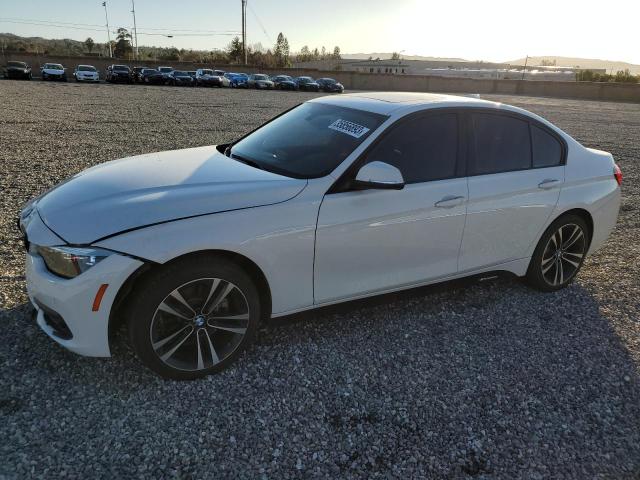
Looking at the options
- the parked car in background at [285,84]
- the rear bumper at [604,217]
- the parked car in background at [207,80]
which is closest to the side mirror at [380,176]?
the rear bumper at [604,217]

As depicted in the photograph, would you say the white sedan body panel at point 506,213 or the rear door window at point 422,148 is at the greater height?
the rear door window at point 422,148

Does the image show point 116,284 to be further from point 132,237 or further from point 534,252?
point 534,252

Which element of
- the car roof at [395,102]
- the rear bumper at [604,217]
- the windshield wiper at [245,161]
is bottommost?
the rear bumper at [604,217]

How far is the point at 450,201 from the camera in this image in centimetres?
364

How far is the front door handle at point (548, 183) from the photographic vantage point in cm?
416

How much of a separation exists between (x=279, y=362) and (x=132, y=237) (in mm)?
1292

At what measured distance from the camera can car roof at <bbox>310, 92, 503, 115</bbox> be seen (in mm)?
3713

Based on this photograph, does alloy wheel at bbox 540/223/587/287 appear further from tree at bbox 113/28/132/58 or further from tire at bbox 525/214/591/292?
tree at bbox 113/28/132/58

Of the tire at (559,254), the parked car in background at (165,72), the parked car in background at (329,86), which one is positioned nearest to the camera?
the tire at (559,254)

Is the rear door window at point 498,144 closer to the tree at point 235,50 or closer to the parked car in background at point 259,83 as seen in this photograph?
the parked car in background at point 259,83

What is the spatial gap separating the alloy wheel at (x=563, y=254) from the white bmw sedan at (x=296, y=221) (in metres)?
0.02

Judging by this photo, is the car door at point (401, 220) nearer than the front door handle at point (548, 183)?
Yes

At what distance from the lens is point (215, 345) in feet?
10.2

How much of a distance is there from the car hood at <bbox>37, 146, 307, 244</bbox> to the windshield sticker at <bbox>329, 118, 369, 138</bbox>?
61 centimetres
